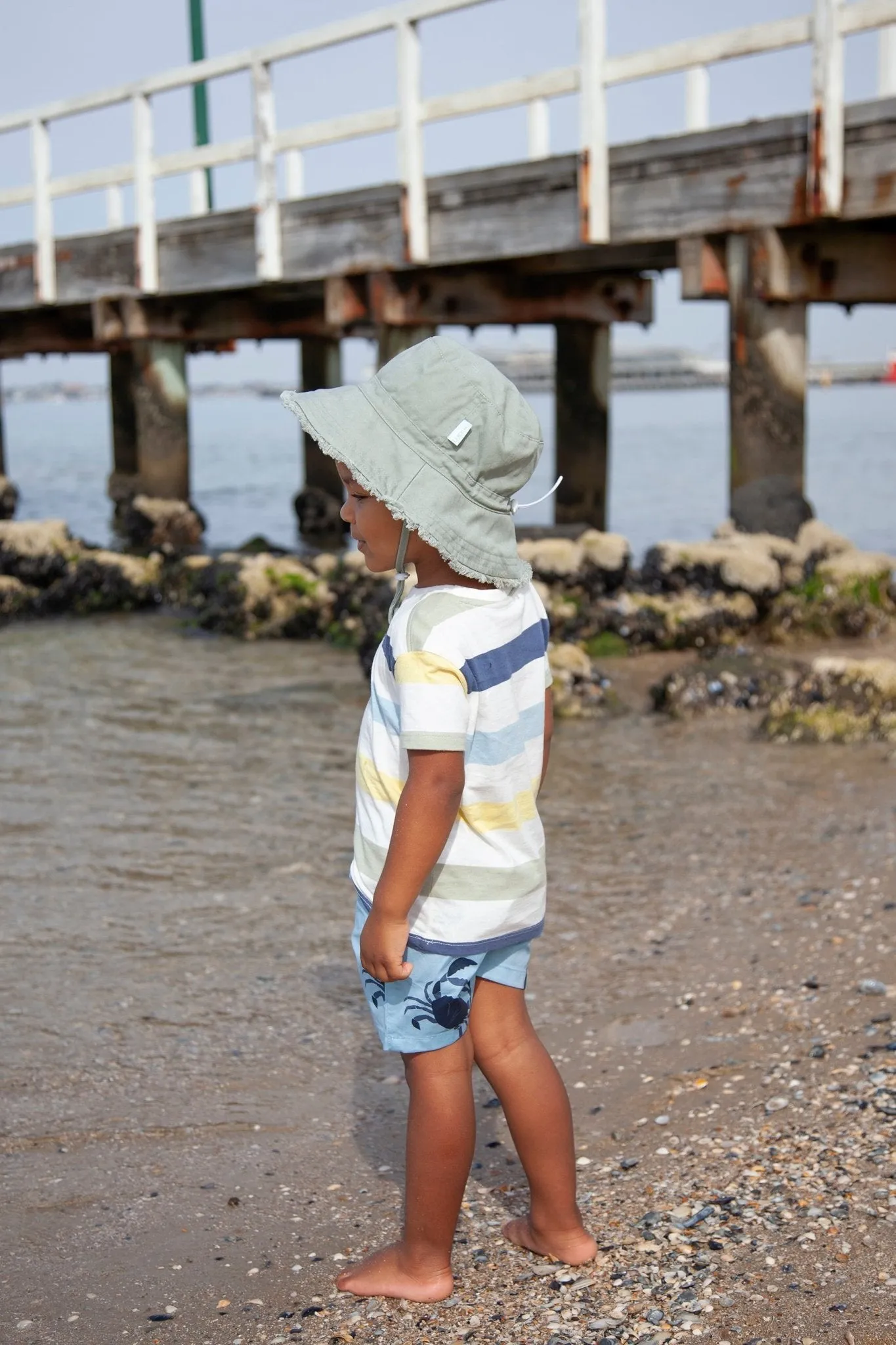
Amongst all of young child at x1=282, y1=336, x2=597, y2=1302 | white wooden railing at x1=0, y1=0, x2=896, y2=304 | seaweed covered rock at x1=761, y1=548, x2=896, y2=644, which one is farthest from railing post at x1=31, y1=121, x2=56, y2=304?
young child at x1=282, y1=336, x2=597, y2=1302

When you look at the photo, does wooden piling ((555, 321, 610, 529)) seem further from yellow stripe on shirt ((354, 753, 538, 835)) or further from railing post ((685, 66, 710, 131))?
yellow stripe on shirt ((354, 753, 538, 835))

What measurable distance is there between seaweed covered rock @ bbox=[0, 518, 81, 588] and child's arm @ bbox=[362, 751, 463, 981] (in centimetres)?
1014

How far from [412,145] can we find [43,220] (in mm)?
5685

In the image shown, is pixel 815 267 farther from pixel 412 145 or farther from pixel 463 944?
pixel 463 944

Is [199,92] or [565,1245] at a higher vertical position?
[199,92]

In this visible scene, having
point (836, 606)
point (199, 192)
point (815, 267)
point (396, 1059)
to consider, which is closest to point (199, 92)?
point (199, 192)

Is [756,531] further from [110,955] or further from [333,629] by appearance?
[110,955]

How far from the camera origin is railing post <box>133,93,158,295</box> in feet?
41.2

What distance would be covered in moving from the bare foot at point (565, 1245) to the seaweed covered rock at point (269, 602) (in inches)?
300

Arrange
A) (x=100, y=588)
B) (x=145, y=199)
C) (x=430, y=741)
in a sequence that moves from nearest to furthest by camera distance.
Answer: (x=430, y=741) < (x=100, y=588) < (x=145, y=199)

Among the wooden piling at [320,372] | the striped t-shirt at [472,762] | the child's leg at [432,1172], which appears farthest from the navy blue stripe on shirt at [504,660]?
the wooden piling at [320,372]

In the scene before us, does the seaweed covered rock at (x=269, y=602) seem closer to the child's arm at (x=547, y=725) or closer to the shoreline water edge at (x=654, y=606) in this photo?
the shoreline water edge at (x=654, y=606)

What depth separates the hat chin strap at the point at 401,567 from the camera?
92.7 inches

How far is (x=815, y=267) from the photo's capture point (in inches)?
362
